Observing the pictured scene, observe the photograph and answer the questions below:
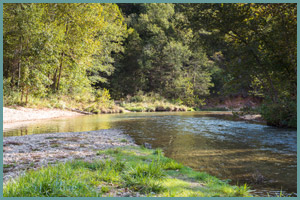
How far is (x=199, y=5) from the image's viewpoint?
13.3 metres

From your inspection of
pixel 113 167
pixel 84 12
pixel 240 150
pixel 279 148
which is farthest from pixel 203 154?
pixel 84 12

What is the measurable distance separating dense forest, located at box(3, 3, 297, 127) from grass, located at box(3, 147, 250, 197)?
9785mm

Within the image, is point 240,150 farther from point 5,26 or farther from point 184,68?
point 184,68

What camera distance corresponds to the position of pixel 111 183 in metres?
4.29

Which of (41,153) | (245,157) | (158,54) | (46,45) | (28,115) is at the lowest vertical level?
(245,157)

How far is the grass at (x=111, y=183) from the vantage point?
3542 mm

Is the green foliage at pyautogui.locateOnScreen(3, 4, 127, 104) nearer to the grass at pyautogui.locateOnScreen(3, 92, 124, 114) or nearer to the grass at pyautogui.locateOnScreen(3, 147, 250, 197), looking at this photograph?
the grass at pyautogui.locateOnScreen(3, 92, 124, 114)

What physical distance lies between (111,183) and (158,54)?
3747 centimetres

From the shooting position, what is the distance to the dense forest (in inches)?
497

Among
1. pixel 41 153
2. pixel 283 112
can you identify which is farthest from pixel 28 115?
pixel 283 112

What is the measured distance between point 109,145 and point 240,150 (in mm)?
4396

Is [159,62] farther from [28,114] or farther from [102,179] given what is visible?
[102,179]

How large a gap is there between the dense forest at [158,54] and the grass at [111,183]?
9785 mm

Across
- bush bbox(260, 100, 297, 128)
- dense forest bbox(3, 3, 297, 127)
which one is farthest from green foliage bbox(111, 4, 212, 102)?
bush bbox(260, 100, 297, 128)
